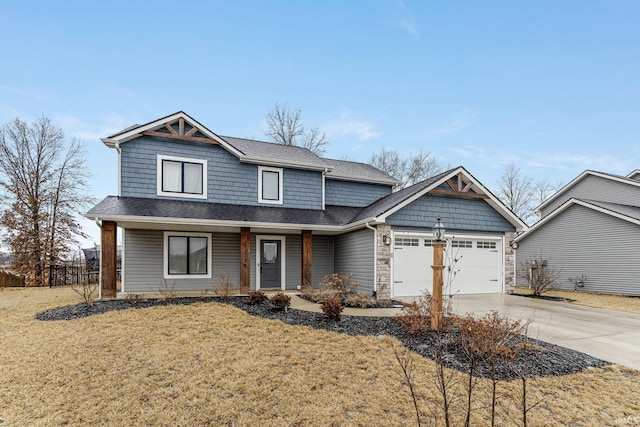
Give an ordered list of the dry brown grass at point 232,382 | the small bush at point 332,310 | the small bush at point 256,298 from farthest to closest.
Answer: the small bush at point 256,298 → the small bush at point 332,310 → the dry brown grass at point 232,382

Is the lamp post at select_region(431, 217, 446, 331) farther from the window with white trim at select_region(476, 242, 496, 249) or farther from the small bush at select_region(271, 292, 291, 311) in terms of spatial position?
the window with white trim at select_region(476, 242, 496, 249)

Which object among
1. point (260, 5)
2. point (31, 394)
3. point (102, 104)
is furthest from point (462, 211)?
point (102, 104)

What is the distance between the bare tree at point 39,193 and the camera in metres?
18.5

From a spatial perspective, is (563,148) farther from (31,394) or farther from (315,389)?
(31,394)

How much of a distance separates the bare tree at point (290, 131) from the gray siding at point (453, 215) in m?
16.0

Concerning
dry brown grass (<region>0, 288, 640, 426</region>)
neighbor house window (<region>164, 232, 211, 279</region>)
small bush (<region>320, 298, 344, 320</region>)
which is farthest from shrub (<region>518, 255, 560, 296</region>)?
neighbor house window (<region>164, 232, 211, 279</region>)

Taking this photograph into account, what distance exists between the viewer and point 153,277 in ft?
37.6

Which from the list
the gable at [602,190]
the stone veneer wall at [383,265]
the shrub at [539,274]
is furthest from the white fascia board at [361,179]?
the gable at [602,190]

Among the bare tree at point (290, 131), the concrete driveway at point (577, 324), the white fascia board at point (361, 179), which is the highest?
the bare tree at point (290, 131)

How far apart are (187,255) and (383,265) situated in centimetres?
717

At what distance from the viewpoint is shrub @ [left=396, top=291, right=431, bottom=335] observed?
6.36 metres

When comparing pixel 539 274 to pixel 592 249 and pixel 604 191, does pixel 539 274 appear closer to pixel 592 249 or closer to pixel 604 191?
pixel 592 249

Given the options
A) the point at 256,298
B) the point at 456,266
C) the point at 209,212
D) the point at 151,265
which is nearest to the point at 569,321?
the point at 456,266

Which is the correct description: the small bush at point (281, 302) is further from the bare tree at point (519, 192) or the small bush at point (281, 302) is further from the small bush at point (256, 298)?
the bare tree at point (519, 192)
